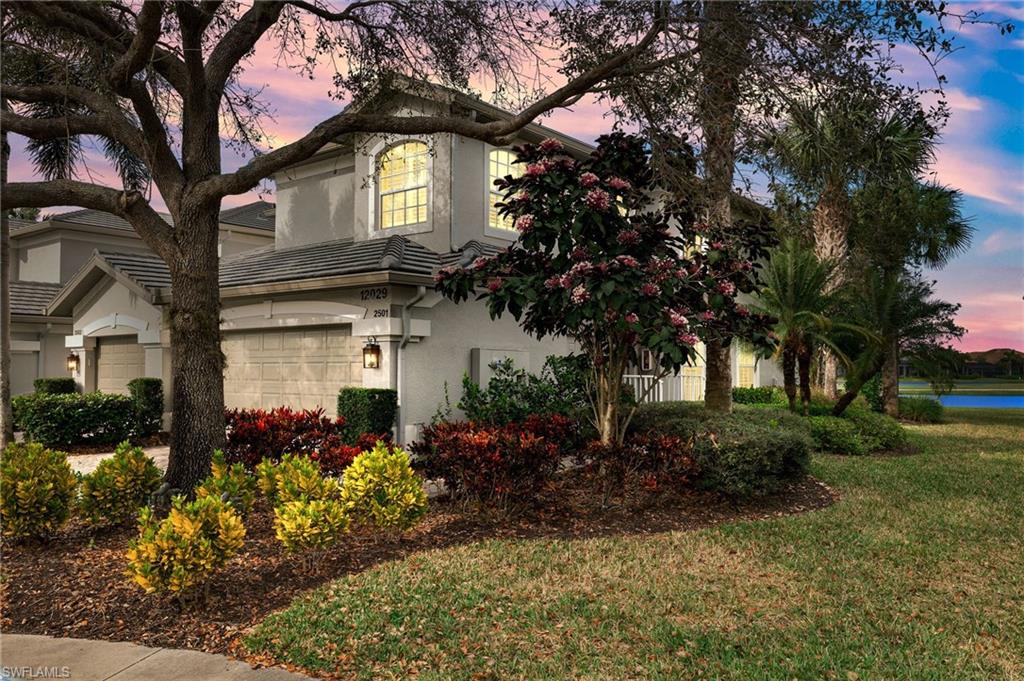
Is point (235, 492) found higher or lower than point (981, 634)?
higher

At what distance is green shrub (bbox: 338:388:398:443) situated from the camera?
11.4 m

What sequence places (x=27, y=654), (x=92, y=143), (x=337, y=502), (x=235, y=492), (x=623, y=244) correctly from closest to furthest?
(x=27, y=654)
(x=337, y=502)
(x=235, y=492)
(x=623, y=244)
(x=92, y=143)

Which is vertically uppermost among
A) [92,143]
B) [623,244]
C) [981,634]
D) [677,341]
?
[92,143]

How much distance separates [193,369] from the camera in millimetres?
7520

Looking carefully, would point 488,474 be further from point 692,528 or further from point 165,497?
point 165,497

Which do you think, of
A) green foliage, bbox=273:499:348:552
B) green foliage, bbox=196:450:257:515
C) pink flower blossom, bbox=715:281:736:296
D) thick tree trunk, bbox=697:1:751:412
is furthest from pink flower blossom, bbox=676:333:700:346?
green foliage, bbox=196:450:257:515

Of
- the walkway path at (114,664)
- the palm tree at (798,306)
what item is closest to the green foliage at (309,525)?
the walkway path at (114,664)

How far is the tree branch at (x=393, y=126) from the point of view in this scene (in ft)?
25.1

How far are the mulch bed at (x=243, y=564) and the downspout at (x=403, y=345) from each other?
152 inches

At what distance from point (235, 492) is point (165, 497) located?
1.03 meters

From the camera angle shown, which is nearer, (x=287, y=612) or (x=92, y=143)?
(x=287, y=612)

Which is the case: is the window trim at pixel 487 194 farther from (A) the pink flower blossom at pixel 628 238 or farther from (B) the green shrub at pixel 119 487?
(B) the green shrub at pixel 119 487

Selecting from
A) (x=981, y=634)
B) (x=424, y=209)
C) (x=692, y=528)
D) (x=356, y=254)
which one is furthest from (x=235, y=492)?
(x=424, y=209)

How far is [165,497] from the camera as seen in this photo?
269 inches
